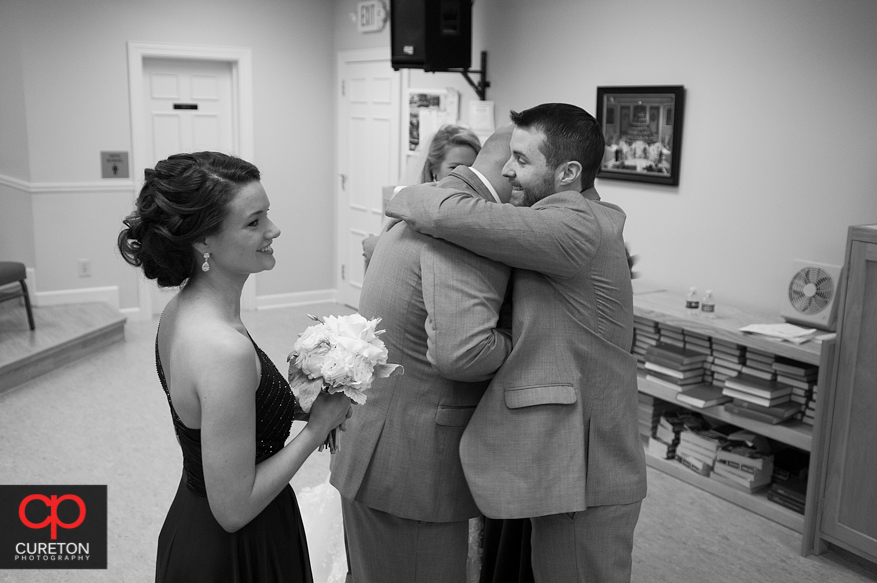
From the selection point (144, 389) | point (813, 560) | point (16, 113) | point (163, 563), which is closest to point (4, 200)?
point (16, 113)

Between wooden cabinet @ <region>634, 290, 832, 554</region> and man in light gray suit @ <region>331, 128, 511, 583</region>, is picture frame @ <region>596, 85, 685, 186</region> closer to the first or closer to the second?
wooden cabinet @ <region>634, 290, 832, 554</region>

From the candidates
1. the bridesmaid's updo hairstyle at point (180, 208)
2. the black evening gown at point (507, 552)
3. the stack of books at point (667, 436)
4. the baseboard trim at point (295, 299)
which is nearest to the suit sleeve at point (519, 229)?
the bridesmaid's updo hairstyle at point (180, 208)

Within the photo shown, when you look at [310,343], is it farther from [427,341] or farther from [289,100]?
[289,100]

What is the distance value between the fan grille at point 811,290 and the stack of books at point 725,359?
0.31 meters

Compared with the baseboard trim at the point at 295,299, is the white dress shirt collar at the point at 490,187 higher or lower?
higher

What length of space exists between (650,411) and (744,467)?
555mm

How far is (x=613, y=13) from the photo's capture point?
4.47 metres

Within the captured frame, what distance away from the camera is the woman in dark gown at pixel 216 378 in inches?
52.9

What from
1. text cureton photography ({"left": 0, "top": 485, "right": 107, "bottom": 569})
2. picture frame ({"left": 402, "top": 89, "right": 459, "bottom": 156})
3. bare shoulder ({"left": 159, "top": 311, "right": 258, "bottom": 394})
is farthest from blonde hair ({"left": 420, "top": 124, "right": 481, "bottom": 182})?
picture frame ({"left": 402, "top": 89, "right": 459, "bottom": 156})

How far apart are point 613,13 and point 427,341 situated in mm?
3308

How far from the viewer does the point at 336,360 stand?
4.75ft

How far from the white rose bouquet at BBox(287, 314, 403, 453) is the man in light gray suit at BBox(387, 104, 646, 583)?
1.01ft

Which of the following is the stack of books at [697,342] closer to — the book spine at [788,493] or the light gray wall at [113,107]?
the book spine at [788,493]

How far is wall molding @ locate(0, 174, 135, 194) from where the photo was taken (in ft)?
19.8
